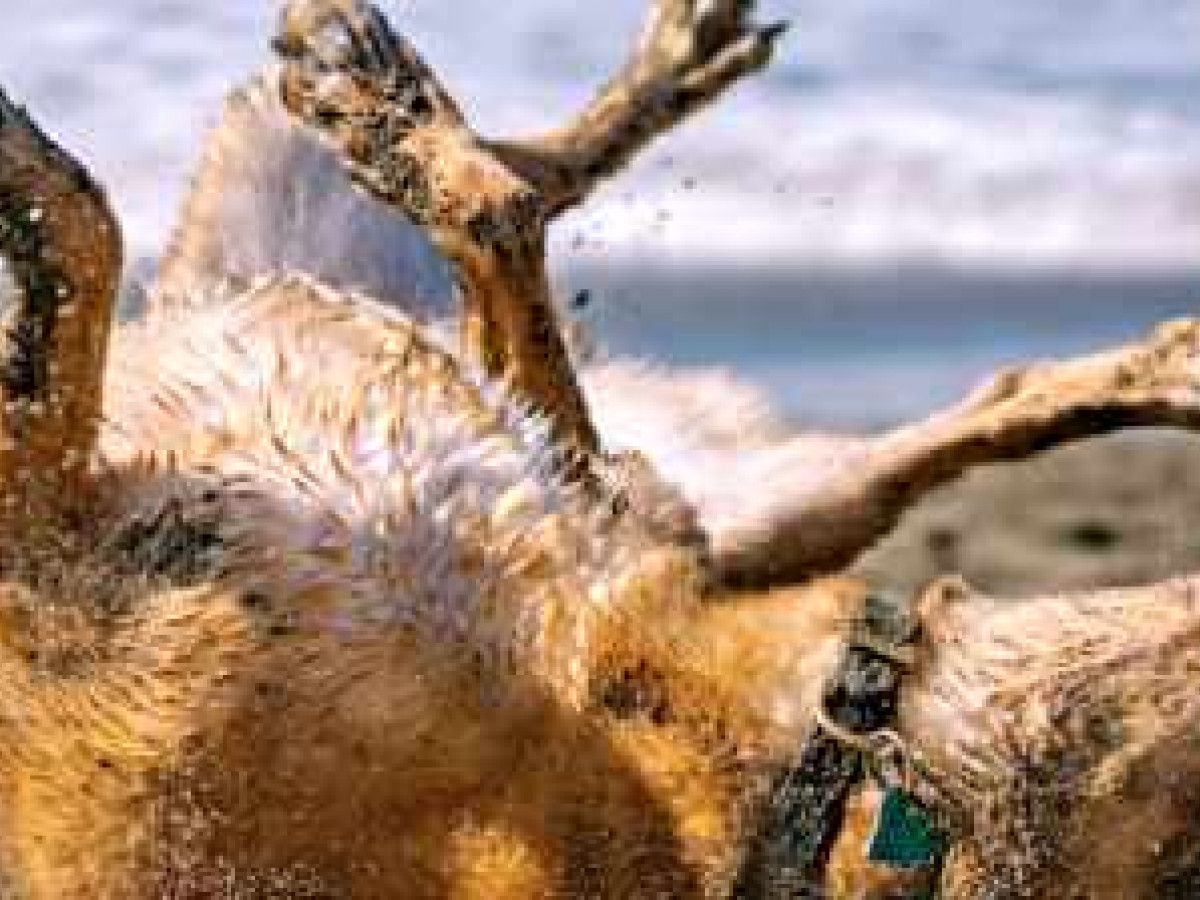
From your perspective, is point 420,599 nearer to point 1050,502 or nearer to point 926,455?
point 926,455

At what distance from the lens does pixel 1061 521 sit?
9.48m

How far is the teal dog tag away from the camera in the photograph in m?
4.58

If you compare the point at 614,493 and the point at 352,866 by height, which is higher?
the point at 614,493

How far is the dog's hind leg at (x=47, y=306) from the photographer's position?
16.9ft

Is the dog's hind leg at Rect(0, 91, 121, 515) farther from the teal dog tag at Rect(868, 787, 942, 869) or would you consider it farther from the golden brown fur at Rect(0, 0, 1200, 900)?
the teal dog tag at Rect(868, 787, 942, 869)

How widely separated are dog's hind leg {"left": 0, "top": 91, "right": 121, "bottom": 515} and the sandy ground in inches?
134

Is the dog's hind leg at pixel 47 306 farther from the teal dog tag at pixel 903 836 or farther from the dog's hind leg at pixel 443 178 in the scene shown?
the teal dog tag at pixel 903 836

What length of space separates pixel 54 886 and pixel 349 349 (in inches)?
42.3

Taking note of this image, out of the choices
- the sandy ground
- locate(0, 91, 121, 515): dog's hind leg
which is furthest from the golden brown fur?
the sandy ground

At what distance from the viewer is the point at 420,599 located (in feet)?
17.7

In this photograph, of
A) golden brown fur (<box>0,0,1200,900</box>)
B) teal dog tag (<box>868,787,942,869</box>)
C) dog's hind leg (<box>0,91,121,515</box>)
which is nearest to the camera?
teal dog tag (<box>868,787,942,869</box>)

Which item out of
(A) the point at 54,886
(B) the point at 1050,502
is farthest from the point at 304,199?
(B) the point at 1050,502

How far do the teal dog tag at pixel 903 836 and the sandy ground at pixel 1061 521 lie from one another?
3700 mm

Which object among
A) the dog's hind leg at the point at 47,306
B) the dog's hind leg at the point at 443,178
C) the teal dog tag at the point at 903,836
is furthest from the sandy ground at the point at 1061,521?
the teal dog tag at the point at 903,836
